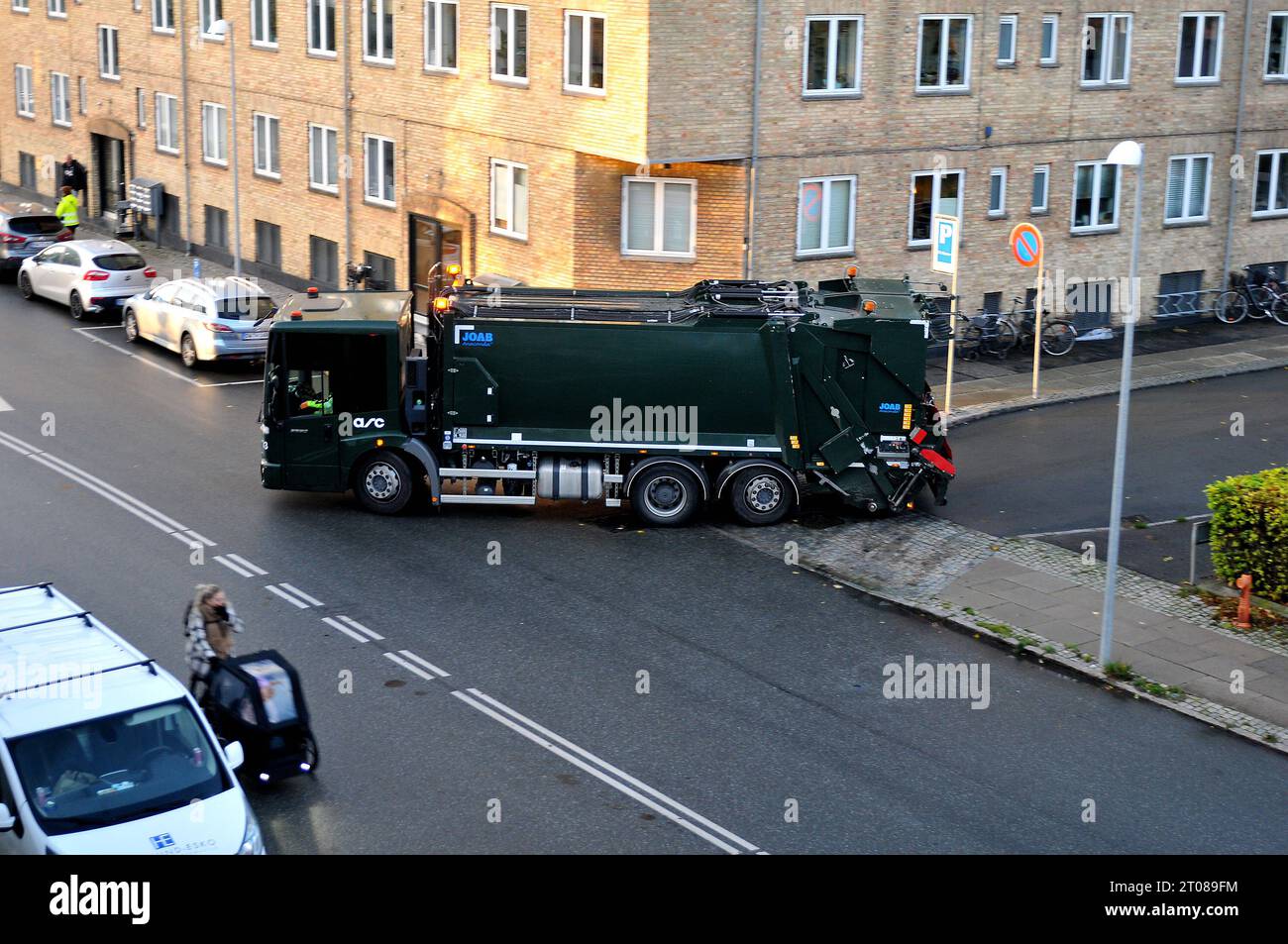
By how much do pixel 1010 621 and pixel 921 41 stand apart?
14396mm

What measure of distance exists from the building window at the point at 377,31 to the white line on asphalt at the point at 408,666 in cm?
1852

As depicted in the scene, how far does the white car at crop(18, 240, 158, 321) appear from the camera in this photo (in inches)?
1286

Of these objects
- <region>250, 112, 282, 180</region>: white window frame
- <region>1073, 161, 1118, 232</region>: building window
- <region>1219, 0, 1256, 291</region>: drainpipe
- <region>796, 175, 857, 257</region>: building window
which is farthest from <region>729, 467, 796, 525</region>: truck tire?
<region>250, 112, 282, 180</region>: white window frame

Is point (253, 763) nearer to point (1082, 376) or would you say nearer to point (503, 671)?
point (503, 671)

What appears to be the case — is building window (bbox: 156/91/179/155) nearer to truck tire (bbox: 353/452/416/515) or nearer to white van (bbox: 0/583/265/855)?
truck tire (bbox: 353/452/416/515)

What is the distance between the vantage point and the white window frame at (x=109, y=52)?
141ft

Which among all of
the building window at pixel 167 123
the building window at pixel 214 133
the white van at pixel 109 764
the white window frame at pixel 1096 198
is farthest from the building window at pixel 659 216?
the building window at pixel 167 123

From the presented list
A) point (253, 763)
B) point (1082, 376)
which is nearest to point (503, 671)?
point (253, 763)

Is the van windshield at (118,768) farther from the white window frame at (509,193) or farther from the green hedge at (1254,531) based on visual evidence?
the white window frame at (509,193)

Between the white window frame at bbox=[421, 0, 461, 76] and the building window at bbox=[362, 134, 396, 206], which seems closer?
the white window frame at bbox=[421, 0, 461, 76]

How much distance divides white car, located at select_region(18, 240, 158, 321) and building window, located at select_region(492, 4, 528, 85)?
29.1ft
